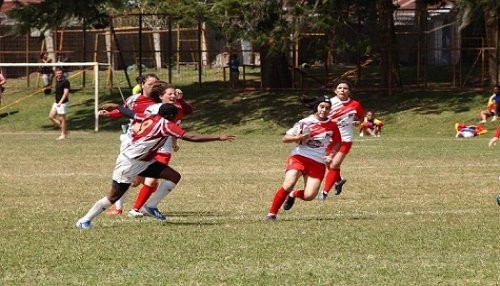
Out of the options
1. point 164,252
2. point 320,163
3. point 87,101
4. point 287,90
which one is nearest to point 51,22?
point 87,101

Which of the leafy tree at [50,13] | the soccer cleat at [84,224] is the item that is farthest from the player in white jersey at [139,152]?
the leafy tree at [50,13]

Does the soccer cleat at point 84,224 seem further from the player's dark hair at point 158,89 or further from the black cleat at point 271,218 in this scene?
the black cleat at point 271,218

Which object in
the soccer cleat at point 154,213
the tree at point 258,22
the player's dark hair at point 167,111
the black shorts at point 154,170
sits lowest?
the soccer cleat at point 154,213

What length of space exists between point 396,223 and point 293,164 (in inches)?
62.9

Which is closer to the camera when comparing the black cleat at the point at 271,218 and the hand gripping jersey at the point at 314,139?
the black cleat at the point at 271,218

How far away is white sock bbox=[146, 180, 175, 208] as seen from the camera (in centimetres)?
1428

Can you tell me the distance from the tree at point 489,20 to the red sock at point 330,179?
2148cm

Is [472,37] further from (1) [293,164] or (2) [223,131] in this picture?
(1) [293,164]

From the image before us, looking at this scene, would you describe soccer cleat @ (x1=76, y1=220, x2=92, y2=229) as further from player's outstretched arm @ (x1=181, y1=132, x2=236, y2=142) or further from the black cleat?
the black cleat

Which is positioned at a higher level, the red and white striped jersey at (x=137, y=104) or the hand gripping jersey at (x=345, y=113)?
the red and white striped jersey at (x=137, y=104)

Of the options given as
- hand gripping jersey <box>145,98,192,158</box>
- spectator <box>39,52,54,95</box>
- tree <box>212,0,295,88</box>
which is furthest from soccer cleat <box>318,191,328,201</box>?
spectator <box>39,52,54,95</box>

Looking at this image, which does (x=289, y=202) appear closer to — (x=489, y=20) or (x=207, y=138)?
(x=207, y=138)

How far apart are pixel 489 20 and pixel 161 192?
3096 cm

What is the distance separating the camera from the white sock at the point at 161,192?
14.3m
